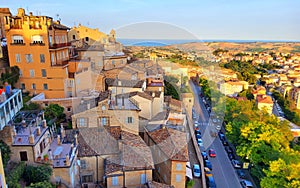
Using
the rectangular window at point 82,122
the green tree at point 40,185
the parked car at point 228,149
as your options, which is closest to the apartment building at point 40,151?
the green tree at point 40,185

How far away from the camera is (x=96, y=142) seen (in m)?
8.90

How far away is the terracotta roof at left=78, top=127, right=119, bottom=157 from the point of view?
8.61 metres

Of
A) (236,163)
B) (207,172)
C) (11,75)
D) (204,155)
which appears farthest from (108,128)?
(236,163)

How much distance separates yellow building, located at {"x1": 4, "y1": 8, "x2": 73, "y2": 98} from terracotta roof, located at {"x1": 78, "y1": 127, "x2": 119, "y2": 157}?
3.88 metres

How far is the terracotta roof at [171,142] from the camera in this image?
8570 mm

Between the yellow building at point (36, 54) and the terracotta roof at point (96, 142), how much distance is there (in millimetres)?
3877

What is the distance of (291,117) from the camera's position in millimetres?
21109

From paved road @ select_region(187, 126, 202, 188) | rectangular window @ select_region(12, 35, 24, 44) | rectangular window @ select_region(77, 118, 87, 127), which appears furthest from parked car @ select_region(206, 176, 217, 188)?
rectangular window @ select_region(12, 35, 24, 44)

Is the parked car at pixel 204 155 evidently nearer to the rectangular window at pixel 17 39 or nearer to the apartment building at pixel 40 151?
the apartment building at pixel 40 151

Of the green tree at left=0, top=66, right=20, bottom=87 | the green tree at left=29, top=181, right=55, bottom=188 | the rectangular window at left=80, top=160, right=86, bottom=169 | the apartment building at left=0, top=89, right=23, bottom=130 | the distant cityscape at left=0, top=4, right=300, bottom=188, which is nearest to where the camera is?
the green tree at left=29, top=181, right=55, bottom=188

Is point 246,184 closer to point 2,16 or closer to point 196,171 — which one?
point 196,171

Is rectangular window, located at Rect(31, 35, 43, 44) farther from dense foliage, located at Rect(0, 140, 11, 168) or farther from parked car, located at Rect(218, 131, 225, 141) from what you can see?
parked car, located at Rect(218, 131, 225, 141)

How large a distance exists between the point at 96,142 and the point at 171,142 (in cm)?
268

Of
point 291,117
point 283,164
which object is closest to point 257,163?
point 283,164
